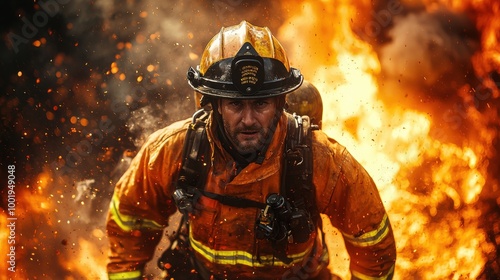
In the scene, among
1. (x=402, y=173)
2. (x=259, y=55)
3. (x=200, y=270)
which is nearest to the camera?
(x=259, y=55)

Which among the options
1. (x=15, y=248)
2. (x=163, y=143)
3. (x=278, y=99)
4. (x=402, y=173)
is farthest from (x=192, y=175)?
(x=402, y=173)

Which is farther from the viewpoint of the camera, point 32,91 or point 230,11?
point 230,11

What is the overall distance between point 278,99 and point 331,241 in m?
3.65

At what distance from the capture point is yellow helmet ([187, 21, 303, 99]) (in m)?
2.89

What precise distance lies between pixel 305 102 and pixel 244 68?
1456mm

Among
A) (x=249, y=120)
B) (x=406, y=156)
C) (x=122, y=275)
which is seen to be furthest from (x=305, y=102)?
(x=406, y=156)

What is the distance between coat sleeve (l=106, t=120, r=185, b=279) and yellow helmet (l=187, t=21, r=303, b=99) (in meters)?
0.45

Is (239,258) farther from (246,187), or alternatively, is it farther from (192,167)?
(192,167)

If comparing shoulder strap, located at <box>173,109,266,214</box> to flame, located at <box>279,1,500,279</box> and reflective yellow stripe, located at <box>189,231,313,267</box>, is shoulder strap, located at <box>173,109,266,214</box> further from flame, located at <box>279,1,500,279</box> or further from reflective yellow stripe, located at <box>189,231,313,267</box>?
flame, located at <box>279,1,500,279</box>

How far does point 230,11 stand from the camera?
7.81m

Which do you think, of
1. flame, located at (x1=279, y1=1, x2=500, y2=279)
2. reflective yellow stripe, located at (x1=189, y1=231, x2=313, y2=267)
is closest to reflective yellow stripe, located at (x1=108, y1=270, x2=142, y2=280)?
reflective yellow stripe, located at (x1=189, y1=231, x2=313, y2=267)

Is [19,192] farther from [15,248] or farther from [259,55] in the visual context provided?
[259,55]

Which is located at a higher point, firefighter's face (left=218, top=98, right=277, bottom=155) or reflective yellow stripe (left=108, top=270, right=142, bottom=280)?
firefighter's face (left=218, top=98, right=277, bottom=155)

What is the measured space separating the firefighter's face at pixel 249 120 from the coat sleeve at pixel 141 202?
0.41 m
